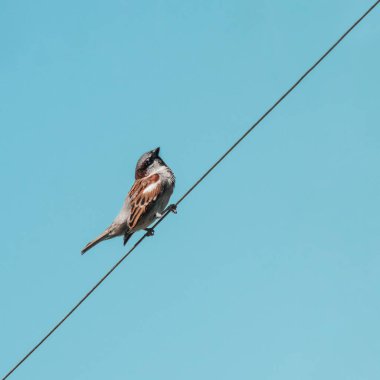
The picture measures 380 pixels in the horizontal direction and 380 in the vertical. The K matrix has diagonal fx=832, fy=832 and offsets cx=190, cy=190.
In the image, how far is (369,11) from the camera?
6891 millimetres

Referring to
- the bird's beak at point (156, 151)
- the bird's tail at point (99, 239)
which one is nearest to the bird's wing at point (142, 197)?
the bird's tail at point (99, 239)

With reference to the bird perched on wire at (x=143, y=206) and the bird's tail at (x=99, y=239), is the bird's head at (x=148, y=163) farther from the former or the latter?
the bird's tail at (x=99, y=239)

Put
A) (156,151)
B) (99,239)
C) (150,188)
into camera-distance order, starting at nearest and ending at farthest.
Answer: (99,239) < (150,188) < (156,151)

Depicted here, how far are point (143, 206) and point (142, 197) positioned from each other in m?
0.20

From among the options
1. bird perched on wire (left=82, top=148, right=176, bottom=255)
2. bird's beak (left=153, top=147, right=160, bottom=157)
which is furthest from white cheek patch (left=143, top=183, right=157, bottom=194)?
bird's beak (left=153, top=147, right=160, bottom=157)

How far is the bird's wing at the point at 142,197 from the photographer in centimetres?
1290

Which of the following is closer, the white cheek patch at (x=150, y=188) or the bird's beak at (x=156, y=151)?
the white cheek patch at (x=150, y=188)

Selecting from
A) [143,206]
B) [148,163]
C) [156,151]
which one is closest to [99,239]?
[143,206]

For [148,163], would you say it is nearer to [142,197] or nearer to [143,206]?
[142,197]

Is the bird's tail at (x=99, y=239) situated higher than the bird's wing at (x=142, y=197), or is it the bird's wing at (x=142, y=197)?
the bird's wing at (x=142, y=197)

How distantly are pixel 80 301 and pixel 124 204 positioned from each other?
568 centimetres

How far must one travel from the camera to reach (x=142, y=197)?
1309 centimetres

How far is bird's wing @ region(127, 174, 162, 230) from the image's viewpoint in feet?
42.3

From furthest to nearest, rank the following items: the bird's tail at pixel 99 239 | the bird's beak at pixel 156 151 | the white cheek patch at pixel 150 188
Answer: the bird's beak at pixel 156 151 → the white cheek patch at pixel 150 188 → the bird's tail at pixel 99 239
